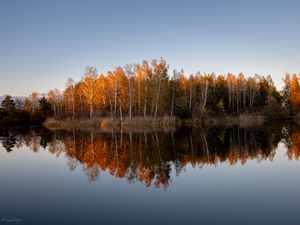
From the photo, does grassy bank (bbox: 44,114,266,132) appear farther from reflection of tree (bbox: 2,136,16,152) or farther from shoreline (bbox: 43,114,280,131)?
reflection of tree (bbox: 2,136,16,152)

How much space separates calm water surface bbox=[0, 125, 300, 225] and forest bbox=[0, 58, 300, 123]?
26954 millimetres

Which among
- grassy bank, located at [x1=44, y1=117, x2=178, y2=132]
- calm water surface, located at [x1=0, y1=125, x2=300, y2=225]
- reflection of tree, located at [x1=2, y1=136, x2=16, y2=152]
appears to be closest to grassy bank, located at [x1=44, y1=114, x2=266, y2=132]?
grassy bank, located at [x1=44, y1=117, x2=178, y2=132]

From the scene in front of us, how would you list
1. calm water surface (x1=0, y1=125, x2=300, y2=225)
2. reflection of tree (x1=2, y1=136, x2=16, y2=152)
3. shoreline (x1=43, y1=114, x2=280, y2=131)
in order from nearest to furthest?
calm water surface (x1=0, y1=125, x2=300, y2=225) → reflection of tree (x1=2, y1=136, x2=16, y2=152) → shoreline (x1=43, y1=114, x2=280, y2=131)

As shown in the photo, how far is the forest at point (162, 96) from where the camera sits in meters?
50.8

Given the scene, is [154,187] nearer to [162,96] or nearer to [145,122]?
[145,122]

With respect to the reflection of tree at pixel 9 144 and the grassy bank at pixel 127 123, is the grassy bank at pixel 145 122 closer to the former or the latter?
the grassy bank at pixel 127 123

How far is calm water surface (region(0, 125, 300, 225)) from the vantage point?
26.8ft

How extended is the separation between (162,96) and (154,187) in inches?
1556

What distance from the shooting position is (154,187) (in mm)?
11430

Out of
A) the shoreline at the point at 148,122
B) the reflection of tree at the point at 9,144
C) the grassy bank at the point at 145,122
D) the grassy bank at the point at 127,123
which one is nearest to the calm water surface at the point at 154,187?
the reflection of tree at the point at 9,144

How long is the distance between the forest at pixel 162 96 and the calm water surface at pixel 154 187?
26954 mm

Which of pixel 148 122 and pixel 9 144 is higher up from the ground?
pixel 148 122

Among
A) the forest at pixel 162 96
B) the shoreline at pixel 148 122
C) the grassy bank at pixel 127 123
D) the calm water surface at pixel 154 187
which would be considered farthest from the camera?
the forest at pixel 162 96

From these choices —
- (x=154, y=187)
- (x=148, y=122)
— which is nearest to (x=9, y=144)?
(x=148, y=122)
